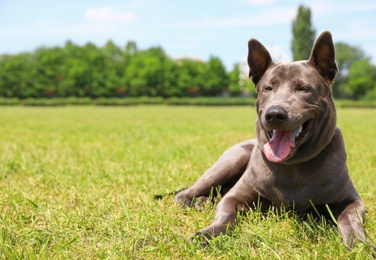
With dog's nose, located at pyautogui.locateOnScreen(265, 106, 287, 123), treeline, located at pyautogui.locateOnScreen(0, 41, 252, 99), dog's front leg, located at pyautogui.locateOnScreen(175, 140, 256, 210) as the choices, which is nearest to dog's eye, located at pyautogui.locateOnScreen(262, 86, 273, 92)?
dog's nose, located at pyautogui.locateOnScreen(265, 106, 287, 123)

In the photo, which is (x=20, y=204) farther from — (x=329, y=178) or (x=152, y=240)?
(x=329, y=178)

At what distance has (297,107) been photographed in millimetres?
3102

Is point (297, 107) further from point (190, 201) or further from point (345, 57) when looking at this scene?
point (345, 57)

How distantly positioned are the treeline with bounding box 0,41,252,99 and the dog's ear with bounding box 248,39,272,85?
5964 centimetres

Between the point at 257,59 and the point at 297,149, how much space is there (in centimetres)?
85

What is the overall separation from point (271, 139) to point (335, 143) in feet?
1.92

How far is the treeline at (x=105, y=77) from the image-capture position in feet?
204

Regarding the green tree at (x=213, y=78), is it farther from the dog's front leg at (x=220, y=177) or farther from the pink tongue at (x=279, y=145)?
the pink tongue at (x=279, y=145)

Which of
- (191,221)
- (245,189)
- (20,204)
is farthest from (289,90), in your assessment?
(20,204)

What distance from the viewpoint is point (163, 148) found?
26.3ft

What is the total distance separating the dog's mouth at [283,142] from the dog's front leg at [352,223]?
1.98 ft

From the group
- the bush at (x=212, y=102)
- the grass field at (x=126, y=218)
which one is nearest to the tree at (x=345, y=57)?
the bush at (x=212, y=102)

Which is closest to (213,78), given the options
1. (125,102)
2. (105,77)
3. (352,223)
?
(105,77)

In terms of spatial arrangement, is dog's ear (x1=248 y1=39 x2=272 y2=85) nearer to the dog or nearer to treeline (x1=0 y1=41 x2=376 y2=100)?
the dog
